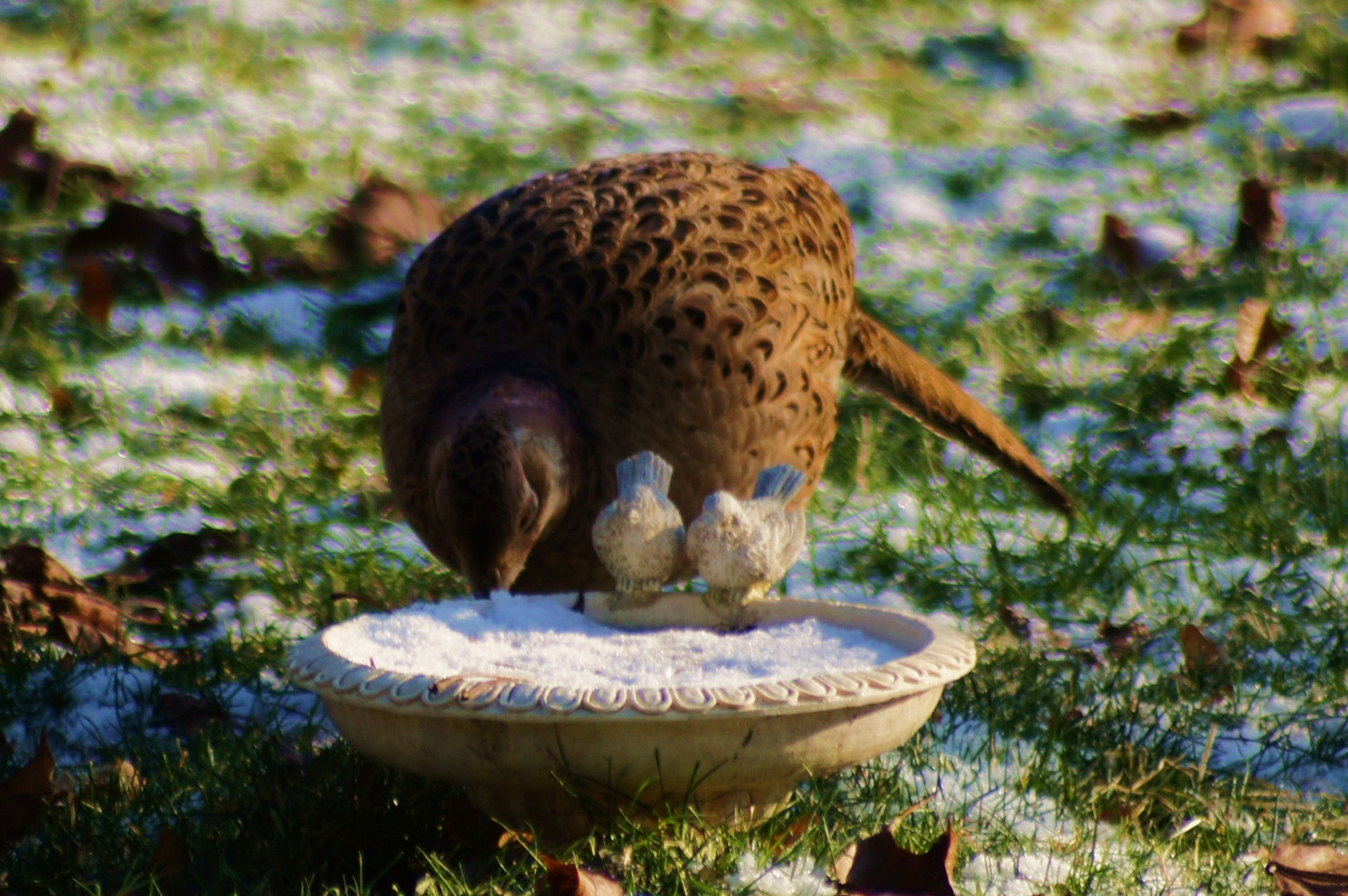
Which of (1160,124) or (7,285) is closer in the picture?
(7,285)

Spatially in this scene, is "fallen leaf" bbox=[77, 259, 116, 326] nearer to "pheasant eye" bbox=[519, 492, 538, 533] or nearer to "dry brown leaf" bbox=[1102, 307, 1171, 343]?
"pheasant eye" bbox=[519, 492, 538, 533]

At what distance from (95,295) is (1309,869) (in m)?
4.21

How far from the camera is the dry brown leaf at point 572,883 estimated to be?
2170 millimetres

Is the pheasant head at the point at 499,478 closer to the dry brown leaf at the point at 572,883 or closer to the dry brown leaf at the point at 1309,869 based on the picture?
the dry brown leaf at the point at 572,883

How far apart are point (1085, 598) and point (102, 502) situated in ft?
8.34

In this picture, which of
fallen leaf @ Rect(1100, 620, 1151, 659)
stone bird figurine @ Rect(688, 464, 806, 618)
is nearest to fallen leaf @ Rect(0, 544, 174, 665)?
stone bird figurine @ Rect(688, 464, 806, 618)

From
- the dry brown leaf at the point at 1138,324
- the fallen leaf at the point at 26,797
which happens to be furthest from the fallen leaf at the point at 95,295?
the dry brown leaf at the point at 1138,324

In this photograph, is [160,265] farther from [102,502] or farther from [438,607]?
[438,607]

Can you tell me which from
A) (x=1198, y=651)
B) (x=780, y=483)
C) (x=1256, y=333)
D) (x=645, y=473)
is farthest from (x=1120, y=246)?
(x=645, y=473)

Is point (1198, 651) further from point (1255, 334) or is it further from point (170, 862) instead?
point (170, 862)

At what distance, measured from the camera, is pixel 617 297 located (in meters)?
3.30

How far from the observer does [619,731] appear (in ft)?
7.10

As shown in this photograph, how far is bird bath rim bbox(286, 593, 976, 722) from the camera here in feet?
6.91

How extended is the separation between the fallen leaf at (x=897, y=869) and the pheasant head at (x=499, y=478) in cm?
98
